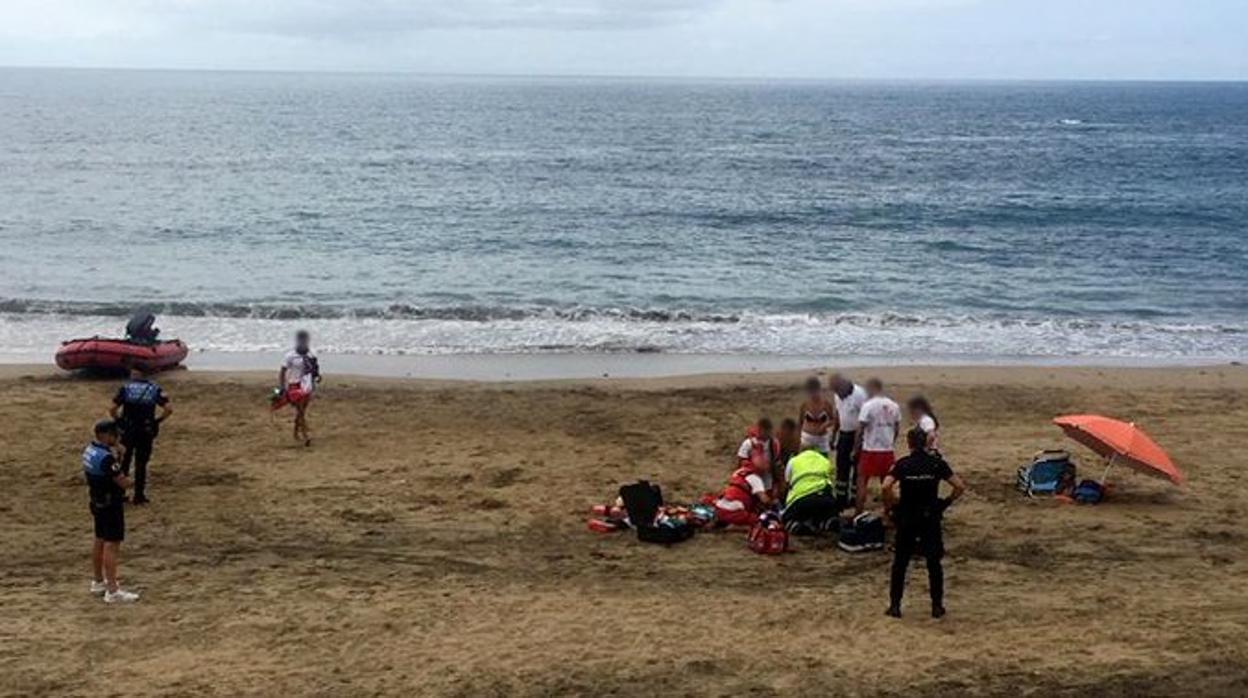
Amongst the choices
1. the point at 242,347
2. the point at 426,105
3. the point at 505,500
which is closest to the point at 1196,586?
the point at 505,500

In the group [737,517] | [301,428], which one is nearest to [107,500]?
[301,428]

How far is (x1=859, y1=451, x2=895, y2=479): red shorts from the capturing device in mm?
11734

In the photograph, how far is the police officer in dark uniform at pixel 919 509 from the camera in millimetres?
9203

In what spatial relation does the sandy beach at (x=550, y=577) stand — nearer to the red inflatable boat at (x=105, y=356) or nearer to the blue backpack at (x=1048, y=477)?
the blue backpack at (x=1048, y=477)

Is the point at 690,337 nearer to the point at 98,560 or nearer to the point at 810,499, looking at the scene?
the point at 810,499

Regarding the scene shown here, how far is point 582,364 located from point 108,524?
1243 centimetres

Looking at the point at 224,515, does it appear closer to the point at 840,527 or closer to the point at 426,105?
the point at 840,527

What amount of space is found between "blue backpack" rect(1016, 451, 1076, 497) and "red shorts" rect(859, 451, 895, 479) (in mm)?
2179

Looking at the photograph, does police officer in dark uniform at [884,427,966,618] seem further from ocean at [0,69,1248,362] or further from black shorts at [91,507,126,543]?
ocean at [0,69,1248,362]

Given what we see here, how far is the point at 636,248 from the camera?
36.1 m

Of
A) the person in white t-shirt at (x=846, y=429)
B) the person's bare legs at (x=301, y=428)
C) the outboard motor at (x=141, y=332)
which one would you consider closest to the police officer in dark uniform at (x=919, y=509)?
the person in white t-shirt at (x=846, y=429)

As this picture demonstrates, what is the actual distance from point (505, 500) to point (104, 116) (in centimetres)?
11405

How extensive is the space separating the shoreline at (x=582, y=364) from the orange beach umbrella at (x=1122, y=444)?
7983mm

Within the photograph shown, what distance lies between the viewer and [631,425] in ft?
53.3
